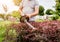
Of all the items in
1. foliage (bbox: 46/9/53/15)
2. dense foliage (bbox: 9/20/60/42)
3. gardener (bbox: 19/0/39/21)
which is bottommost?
foliage (bbox: 46/9/53/15)

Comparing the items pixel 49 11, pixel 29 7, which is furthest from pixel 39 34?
pixel 49 11

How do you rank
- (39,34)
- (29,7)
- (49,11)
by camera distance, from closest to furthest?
1. (39,34)
2. (29,7)
3. (49,11)

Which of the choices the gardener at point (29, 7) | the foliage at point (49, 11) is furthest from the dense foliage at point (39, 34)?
the foliage at point (49, 11)

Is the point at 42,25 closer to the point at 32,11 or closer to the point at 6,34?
the point at 32,11

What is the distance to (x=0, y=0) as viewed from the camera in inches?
218

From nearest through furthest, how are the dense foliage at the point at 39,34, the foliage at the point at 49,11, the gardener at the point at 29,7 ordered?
the dense foliage at the point at 39,34
the gardener at the point at 29,7
the foliage at the point at 49,11

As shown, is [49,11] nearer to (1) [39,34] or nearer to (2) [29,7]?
(2) [29,7]

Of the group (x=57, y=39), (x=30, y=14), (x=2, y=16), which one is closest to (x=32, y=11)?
(x=30, y=14)

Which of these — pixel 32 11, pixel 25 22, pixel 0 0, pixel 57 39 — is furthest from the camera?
pixel 0 0

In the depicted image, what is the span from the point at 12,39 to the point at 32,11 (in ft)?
1.57

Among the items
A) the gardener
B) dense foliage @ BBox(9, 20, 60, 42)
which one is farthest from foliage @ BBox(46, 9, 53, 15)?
dense foliage @ BBox(9, 20, 60, 42)

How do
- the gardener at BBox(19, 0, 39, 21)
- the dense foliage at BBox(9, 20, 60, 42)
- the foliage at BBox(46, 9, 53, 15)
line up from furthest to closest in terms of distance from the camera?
the foliage at BBox(46, 9, 53, 15) → the gardener at BBox(19, 0, 39, 21) → the dense foliage at BBox(9, 20, 60, 42)

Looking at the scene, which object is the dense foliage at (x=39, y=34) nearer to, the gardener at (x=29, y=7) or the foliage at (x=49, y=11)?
the gardener at (x=29, y=7)

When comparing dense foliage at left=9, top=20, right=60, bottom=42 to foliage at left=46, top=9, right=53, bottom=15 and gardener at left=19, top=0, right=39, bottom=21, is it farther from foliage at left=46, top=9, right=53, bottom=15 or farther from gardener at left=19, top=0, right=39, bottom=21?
foliage at left=46, top=9, right=53, bottom=15
